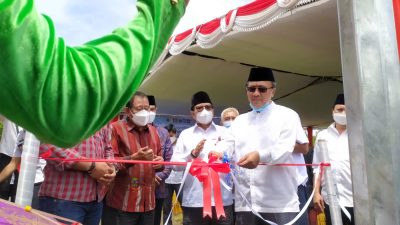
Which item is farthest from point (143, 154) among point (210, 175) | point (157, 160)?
point (210, 175)

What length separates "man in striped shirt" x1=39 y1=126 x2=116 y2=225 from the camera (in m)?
2.60

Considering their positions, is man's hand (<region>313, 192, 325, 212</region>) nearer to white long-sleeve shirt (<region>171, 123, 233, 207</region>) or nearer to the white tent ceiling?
white long-sleeve shirt (<region>171, 123, 233, 207</region>)

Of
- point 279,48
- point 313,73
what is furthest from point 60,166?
point 313,73

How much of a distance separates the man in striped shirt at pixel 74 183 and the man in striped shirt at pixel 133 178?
34 cm

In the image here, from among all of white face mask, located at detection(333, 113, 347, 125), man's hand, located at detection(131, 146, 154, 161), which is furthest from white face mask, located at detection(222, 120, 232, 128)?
man's hand, located at detection(131, 146, 154, 161)

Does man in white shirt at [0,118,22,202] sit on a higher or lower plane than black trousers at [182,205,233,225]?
higher

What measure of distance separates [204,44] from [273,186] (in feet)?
7.81

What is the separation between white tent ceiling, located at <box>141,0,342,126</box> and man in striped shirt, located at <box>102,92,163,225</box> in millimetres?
1906

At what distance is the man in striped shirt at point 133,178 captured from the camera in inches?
123

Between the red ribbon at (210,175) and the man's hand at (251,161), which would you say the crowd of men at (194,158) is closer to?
the man's hand at (251,161)

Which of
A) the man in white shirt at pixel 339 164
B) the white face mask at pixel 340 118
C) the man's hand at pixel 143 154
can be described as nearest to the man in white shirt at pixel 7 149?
the man's hand at pixel 143 154

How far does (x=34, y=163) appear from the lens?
2.03 meters

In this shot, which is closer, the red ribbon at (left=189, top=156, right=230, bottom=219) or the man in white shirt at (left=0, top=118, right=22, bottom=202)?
the red ribbon at (left=189, top=156, right=230, bottom=219)

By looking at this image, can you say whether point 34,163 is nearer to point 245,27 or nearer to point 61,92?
point 61,92
